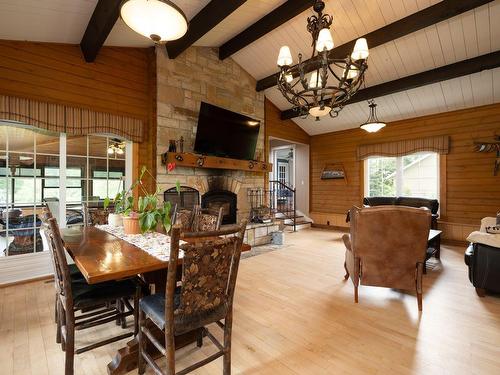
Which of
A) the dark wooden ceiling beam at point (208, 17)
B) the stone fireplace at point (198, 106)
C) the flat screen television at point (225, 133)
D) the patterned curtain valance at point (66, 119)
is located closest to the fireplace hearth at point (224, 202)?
the stone fireplace at point (198, 106)

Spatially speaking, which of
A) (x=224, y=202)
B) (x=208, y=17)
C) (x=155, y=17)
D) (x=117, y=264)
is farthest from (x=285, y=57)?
(x=224, y=202)

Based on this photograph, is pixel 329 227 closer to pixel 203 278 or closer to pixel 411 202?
pixel 411 202

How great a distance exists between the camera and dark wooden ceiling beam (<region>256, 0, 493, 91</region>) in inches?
122

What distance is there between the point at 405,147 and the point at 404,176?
72 centimetres

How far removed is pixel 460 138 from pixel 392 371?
217 inches

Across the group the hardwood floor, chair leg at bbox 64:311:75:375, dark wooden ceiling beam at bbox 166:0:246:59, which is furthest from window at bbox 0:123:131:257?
chair leg at bbox 64:311:75:375

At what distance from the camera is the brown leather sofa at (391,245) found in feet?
8.27

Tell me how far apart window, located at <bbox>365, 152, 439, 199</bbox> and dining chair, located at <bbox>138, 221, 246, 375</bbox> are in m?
6.08

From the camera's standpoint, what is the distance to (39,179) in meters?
3.57

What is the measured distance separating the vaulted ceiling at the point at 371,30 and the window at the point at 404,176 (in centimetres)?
108

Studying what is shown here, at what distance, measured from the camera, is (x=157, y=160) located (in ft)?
14.2

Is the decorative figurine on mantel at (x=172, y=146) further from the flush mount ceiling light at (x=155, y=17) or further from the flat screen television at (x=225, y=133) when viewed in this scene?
the flush mount ceiling light at (x=155, y=17)

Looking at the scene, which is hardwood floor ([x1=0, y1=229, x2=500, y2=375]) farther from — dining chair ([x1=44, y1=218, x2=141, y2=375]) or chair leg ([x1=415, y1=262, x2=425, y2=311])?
dining chair ([x1=44, y1=218, x2=141, y2=375])

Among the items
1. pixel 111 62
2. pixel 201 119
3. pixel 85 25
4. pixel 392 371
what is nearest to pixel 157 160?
pixel 201 119
